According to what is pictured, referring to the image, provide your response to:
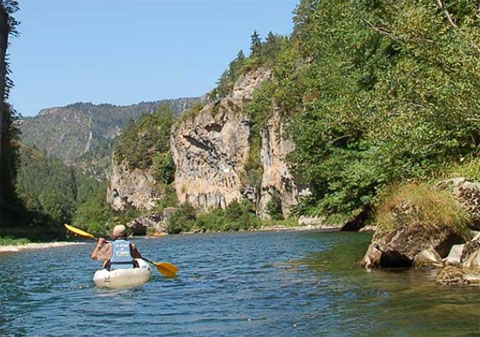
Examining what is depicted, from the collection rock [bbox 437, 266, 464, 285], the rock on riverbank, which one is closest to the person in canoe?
the rock on riverbank

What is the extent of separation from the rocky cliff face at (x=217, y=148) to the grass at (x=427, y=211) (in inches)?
3916

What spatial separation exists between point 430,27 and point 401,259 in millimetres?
6056

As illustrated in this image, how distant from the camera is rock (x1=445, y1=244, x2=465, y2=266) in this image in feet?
39.9

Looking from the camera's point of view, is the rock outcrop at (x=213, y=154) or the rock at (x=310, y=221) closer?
the rock at (x=310, y=221)

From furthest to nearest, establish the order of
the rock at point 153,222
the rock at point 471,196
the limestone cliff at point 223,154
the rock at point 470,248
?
the rock at point 153,222 < the limestone cliff at point 223,154 < the rock at point 471,196 < the rock at point 470,248

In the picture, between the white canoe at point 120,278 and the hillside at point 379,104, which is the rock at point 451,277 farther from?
the white canoe at point 120,278

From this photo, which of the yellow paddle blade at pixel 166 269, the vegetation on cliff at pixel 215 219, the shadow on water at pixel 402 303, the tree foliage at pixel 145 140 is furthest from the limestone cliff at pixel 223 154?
the shadow on water at pixel 402 303

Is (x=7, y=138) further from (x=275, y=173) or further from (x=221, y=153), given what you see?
(x=221, y=153)

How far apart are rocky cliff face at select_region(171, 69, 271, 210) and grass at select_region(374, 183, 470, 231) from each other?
326 ft

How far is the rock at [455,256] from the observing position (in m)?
12.2

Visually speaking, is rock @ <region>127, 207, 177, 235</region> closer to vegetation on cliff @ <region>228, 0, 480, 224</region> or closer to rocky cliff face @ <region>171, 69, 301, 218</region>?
rocky cliff face @ <region>171, 69, 301, 218</region>

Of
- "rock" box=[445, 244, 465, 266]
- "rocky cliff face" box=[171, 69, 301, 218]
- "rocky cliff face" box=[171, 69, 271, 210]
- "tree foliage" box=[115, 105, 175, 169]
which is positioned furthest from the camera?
"tree foliage" box=[115, 105, 175, 169]

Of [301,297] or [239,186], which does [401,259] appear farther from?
[239,186]

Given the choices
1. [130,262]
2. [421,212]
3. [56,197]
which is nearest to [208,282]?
[130,262]
